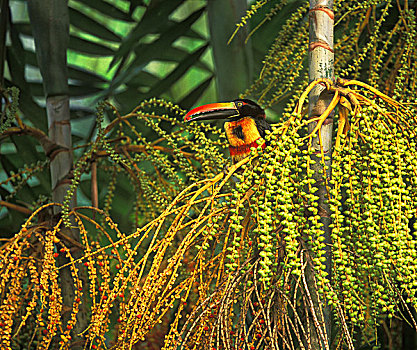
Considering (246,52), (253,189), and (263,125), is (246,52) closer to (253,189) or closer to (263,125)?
(263,125)

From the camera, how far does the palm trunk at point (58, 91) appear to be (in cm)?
101

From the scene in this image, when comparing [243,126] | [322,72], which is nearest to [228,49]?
[243,126]

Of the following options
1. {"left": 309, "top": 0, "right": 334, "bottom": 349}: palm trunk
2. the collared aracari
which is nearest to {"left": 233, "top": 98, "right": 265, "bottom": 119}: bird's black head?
the collared aracari

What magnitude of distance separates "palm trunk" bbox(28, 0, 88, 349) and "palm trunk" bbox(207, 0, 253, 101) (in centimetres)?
35

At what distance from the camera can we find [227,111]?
2.91ft

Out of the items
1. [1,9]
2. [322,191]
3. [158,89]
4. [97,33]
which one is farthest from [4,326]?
[97,33]

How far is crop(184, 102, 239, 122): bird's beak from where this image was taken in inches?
33.6

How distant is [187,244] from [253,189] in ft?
0.34

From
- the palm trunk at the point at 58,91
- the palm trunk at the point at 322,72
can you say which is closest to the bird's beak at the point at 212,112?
the palm trunk at the point at 322,72

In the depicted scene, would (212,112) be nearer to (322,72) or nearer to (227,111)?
(227,111)

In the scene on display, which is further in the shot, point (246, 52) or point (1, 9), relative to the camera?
point (246, 52)

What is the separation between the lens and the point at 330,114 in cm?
72

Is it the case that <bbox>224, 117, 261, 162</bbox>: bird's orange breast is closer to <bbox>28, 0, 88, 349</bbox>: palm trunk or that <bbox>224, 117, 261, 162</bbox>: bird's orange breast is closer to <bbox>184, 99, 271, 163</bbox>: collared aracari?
<bbox>184, 99, 271, 163</bbox>: collared aracari

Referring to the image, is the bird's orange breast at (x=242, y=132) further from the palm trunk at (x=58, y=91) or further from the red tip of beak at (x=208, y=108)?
the palm trunk at (x=58, y=91)
